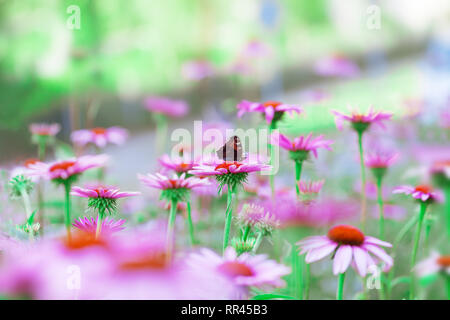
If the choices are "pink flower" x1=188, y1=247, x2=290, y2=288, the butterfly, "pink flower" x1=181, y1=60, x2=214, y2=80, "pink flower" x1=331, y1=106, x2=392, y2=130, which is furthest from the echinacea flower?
"pink flower" x1=181, y1=60, x2=214, y2=80

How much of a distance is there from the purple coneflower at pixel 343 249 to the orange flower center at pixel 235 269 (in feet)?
0.25

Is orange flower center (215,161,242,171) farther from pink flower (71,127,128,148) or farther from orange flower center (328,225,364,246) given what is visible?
pink flower (71,127,128,148)

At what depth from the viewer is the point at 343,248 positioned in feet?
1.44

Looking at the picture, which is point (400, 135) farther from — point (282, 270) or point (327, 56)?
point (282, 270)

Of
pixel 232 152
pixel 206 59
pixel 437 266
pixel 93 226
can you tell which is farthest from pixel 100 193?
pixel 206 59

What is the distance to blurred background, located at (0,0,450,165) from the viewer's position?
1.30m

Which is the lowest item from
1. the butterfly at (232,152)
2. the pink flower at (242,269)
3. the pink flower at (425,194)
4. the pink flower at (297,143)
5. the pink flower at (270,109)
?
the pink flower at (242,269)

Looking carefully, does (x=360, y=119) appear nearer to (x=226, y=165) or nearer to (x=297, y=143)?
(x=297, y=143)

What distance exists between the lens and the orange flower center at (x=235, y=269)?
0.35 meters

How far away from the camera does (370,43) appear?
1706 millimetres

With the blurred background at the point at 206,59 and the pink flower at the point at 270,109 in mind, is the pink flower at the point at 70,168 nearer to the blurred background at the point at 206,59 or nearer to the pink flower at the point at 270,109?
the pink flower at the point at 270,109

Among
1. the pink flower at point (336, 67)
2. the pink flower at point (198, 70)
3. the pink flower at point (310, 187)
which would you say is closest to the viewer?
the pink flower at point (310, 187)

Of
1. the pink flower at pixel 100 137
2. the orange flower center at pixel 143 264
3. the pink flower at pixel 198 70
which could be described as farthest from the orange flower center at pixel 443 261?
the pink flower at pixel 198 70

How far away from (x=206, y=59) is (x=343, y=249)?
99cm
